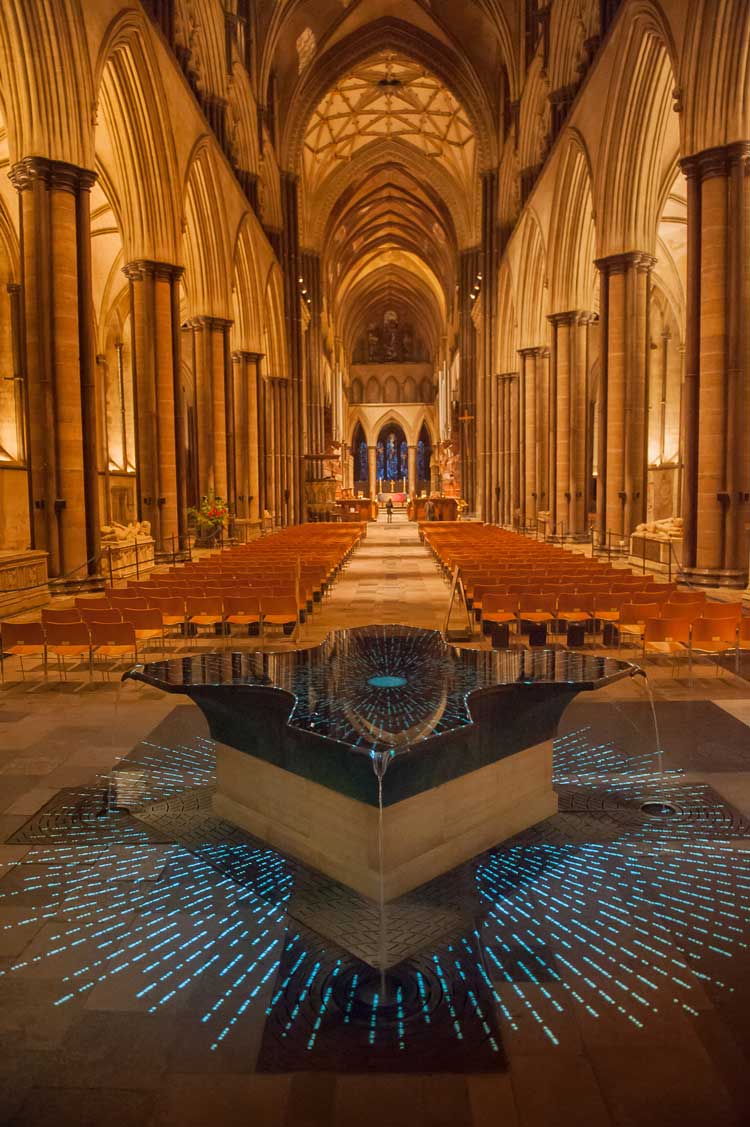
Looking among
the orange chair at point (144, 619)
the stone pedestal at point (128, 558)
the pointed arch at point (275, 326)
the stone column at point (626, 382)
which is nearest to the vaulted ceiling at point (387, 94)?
the pointed arch at point (275, 326)

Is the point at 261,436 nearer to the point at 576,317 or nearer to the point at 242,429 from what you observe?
the point at 242,429

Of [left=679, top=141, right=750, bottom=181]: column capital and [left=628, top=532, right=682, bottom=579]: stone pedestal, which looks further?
[left=628, top=532, right=682, bottom=579]: stone pedestal

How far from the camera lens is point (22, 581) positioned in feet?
37.9

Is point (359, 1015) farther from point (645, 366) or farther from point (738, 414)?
point (645, 366)

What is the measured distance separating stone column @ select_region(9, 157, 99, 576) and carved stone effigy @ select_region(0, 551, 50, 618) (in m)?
0.78

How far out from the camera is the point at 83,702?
6844 millimetres

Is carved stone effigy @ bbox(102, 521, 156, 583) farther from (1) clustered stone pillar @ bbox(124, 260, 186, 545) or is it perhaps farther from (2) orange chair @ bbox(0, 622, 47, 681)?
(2) orange chair @ bbox(0, 622, 47, 681)

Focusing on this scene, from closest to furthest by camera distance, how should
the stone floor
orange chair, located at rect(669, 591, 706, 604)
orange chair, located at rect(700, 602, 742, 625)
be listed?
the stone floor < orange chair, located at rect(700, 602, 742, 625) < orange chair, located at rect(669, 591, 706, 604)

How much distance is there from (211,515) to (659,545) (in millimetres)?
12390

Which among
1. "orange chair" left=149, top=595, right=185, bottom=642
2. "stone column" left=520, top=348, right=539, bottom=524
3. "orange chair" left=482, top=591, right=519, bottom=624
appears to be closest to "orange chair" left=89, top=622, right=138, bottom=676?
"orange chair" left=149, top=595, right=185, bottom=642

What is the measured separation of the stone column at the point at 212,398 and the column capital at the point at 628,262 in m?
11.9

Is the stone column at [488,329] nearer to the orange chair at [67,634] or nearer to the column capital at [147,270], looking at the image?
the column capital at [147,270]

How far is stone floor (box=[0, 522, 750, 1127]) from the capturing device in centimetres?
232

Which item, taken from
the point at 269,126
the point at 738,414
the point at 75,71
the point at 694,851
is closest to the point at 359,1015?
the point at 694,851
